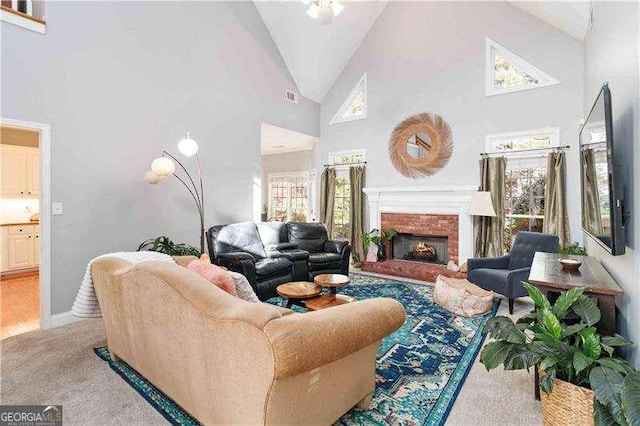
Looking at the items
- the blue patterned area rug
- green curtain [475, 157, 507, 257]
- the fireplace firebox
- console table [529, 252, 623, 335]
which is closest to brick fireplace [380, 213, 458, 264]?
the fireplace firebox

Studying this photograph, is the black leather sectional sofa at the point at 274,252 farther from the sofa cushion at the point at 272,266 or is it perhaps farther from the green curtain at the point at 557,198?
the green curtain at the point at 557,198

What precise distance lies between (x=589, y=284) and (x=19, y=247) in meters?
7.65

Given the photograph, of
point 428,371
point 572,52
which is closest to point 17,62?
point 428,371

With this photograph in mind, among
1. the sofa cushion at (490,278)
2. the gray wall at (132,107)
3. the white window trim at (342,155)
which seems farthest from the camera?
the white window trim at (342,155)

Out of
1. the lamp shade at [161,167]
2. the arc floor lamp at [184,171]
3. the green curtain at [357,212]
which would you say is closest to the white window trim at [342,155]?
the green curtain at [357,212]

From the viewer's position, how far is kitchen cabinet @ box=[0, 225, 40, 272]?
536 centimetres

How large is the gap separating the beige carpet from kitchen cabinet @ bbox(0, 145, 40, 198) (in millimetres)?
3824

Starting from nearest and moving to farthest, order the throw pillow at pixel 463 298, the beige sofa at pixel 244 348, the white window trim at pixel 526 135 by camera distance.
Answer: the beige sofa at pixel 244 348 < the throw pillow at pixel 463 298 < the white window trim at pixel 526 135

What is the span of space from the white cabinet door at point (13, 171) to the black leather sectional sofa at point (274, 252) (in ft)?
13.0

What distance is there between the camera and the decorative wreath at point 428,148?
5422mm

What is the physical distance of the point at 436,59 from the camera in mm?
5535

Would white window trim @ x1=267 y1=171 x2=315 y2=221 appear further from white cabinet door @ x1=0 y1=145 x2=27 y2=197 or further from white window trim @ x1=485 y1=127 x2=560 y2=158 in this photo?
white cabinet door @ x1=0 y1=145 x2=27 y2=197

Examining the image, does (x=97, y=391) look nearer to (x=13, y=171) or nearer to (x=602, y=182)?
(x=602, y=182)

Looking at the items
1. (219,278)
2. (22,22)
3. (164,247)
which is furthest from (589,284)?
(22,22)
